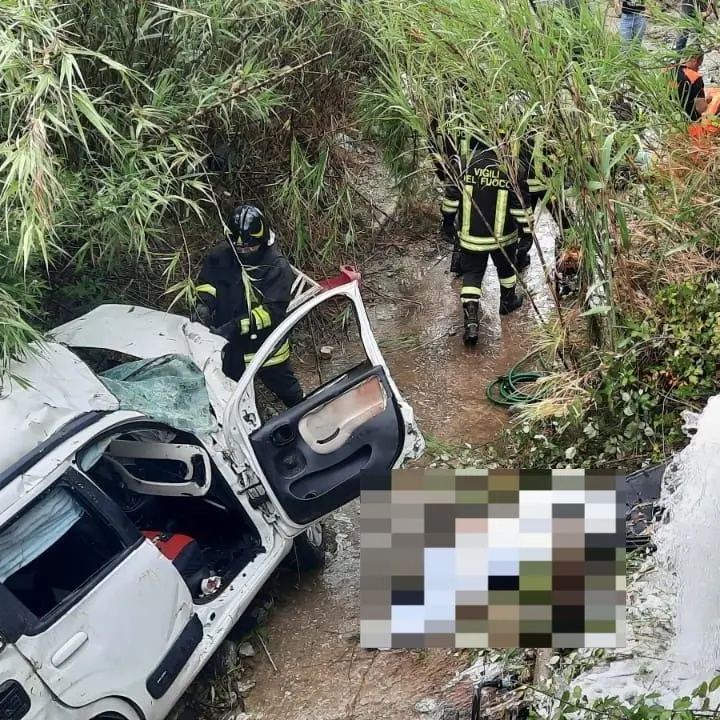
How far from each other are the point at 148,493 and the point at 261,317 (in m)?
1.25

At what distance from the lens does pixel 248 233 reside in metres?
4.56

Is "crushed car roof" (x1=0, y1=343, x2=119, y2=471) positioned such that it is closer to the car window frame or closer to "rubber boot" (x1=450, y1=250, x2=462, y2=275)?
the car window frame

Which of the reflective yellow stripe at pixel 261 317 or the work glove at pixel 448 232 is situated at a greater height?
the reflective yellow stripe at pixel 261 317

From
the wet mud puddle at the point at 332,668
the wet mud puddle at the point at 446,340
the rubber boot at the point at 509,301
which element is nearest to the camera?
the wet mud puddle at the point at 332,668

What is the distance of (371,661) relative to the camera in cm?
374

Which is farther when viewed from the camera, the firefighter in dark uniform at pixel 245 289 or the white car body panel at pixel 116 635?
the firefighter in dark uniform at pixel 245 289

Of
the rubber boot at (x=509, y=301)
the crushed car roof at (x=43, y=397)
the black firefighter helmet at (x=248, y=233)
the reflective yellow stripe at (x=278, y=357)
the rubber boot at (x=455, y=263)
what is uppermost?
the crushed car roof at (x=43, y=397)

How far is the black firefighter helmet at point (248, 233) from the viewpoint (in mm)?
4551

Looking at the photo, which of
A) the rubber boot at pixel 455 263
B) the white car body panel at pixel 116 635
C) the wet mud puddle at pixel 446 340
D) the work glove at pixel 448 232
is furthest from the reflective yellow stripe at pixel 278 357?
the work glove at pixel 448 232

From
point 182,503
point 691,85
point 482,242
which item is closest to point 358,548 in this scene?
point 182,503

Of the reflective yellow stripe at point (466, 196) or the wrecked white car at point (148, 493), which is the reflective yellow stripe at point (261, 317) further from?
the reflective yellow stripe at point (466, 196)

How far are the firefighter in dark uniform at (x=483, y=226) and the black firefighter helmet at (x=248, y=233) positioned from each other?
1474mm

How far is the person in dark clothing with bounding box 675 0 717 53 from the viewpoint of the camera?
4.07 meters

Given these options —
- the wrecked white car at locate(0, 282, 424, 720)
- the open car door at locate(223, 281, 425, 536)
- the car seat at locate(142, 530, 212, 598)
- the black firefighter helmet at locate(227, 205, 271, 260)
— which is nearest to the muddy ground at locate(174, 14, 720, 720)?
the wrecked white car at locate(0, 282, 424, 720)
